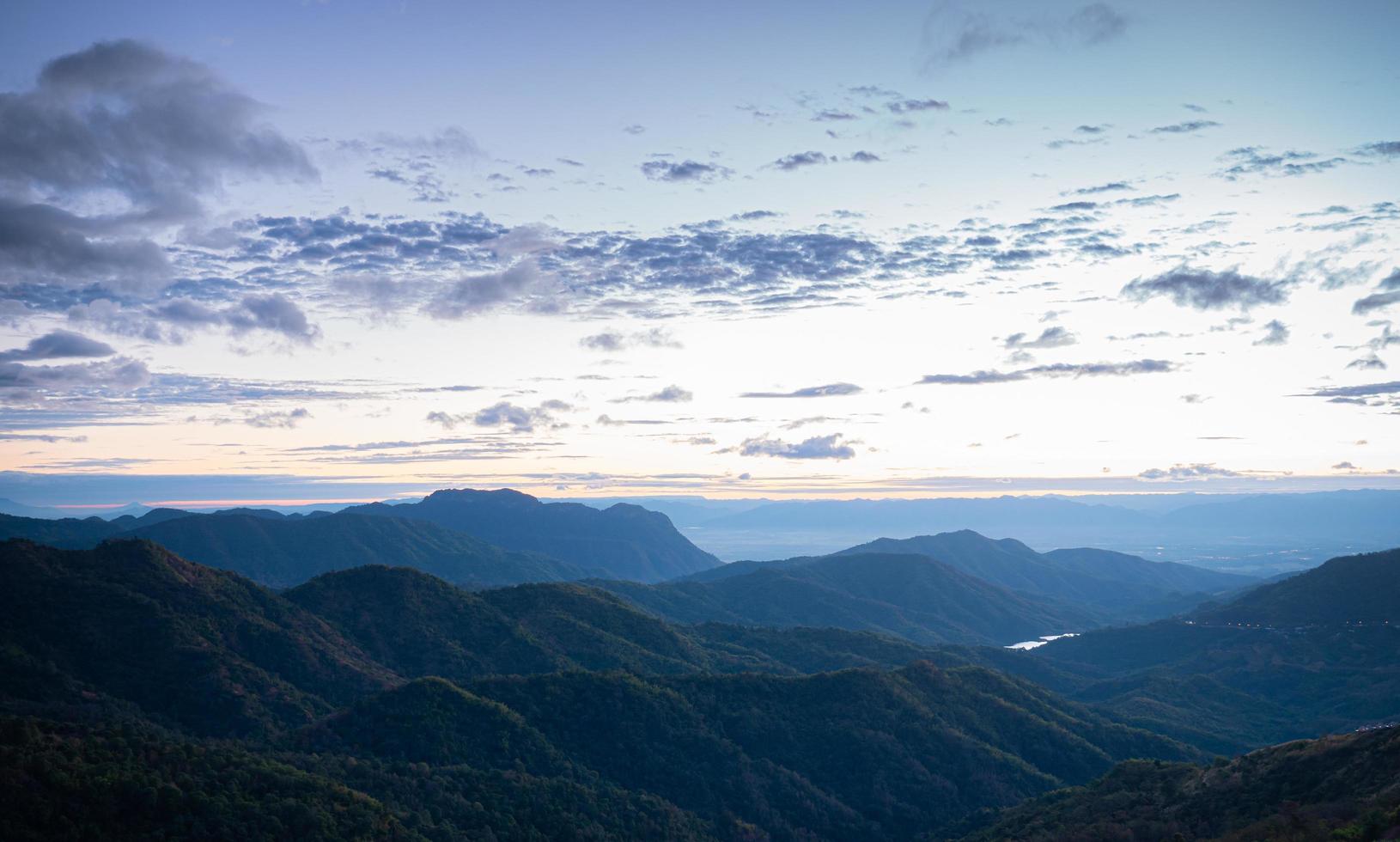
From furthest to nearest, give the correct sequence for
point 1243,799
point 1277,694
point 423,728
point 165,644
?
point 1277,694 → point 165,644 → point 423,728 → point 1243,799

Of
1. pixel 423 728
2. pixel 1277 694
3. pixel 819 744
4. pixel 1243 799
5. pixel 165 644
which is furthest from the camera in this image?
pixel 1277 694

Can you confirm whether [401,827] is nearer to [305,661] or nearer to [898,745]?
[305,661]

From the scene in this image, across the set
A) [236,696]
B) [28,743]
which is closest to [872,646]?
[236,696]

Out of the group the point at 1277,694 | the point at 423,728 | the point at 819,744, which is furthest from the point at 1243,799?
the point at 1277,694

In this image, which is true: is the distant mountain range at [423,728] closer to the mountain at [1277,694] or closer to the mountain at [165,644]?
the mountain at [165,644]

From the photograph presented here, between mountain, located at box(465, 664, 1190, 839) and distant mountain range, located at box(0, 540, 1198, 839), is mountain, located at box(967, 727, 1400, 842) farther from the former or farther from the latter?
distant mountain range, located at box(0, 540, 1198, 839)

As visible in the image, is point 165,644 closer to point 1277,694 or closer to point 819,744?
point 819,744
